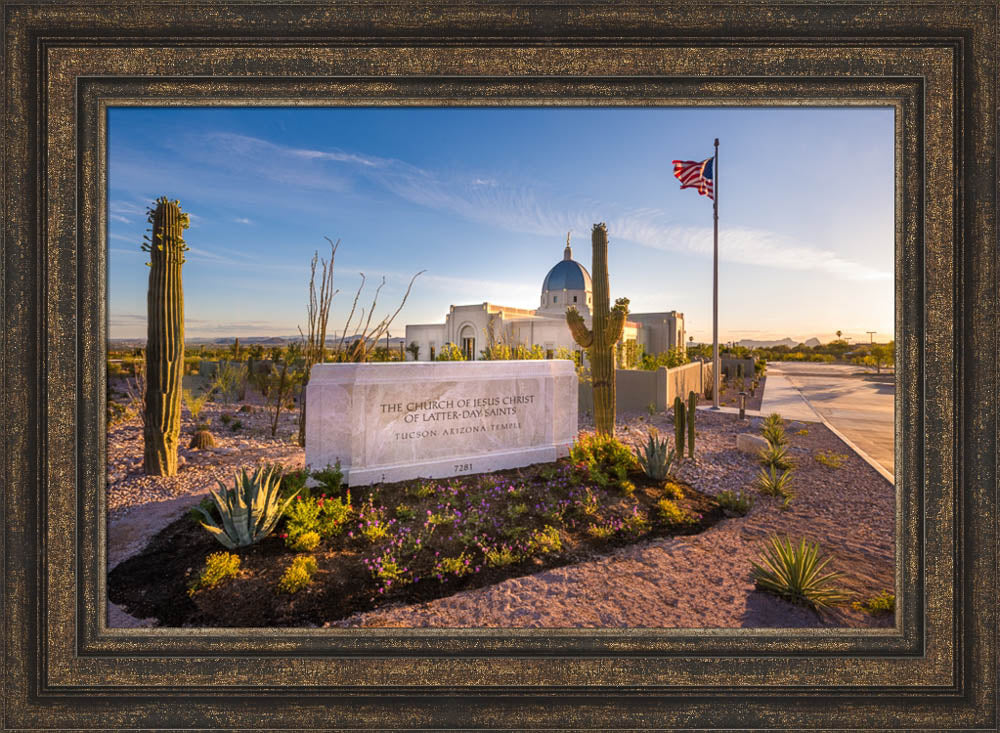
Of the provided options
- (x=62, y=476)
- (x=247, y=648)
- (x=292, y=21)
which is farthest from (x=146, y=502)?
(x=292, y=21)

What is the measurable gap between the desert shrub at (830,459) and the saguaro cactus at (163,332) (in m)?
9.25

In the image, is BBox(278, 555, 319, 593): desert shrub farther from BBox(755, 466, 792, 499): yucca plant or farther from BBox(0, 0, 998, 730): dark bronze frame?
BBox(755, 466, 792, 499): yucca plant

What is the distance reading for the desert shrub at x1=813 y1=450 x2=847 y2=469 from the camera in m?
5.81

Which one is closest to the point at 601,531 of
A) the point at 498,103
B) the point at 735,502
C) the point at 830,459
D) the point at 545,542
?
the point at 545,542

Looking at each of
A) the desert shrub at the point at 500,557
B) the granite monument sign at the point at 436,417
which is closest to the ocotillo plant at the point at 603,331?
the granite monument sign at the point at 436,417

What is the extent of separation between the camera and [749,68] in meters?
1.89

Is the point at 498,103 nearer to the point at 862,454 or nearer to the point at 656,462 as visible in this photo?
the point at 656,462

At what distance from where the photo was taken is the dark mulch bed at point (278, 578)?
2.47m

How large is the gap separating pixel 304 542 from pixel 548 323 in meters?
21.8

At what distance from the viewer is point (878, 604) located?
2369 millimetres

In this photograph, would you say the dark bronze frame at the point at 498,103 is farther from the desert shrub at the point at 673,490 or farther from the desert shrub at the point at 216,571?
the desert shrub at the point at 673,490

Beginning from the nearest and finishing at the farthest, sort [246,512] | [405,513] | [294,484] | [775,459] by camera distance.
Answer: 1. [246,512]
2. [405,513]
3. [294,484]
4. [775,459]

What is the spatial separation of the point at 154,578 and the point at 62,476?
1.47m

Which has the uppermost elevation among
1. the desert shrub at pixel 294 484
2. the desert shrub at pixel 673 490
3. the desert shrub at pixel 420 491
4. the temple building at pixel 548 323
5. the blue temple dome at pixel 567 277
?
the blue temple dome at pixel 567 277
